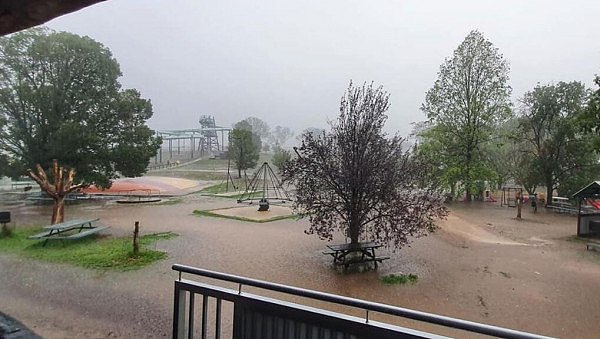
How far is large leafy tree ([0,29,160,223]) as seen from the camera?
69.8 feet

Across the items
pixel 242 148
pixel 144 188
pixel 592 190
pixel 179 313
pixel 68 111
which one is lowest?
pixel 144 188

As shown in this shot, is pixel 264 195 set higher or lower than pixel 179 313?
lower

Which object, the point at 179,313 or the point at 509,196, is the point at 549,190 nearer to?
the point at 509,196

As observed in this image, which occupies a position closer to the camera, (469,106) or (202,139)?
(469,106)

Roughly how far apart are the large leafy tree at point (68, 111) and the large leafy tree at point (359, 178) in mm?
15881

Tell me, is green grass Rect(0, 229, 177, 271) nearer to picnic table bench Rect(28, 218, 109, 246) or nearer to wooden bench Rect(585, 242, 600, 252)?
picnic table bench Rect(28, 218, 109, 246)

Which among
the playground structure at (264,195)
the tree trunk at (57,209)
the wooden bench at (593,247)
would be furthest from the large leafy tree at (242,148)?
the wooden bench at (593,247)

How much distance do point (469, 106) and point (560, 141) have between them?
5601 millimetres

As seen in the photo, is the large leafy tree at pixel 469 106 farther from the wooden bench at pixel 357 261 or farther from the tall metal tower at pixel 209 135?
the tall metal tower at pixel 209 135

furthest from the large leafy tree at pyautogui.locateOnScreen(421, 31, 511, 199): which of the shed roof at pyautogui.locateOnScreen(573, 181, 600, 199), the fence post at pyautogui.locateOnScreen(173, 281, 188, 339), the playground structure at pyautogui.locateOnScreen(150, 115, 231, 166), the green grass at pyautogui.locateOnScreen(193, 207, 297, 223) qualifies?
the playground structure at pyautogui.locateOnScreen(150, 115, 231, 166)

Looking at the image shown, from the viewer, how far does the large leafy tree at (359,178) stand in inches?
373

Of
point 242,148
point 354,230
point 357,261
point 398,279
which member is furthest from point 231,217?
point 242,148

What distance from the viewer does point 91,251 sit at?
9867mm

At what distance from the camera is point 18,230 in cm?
1280
